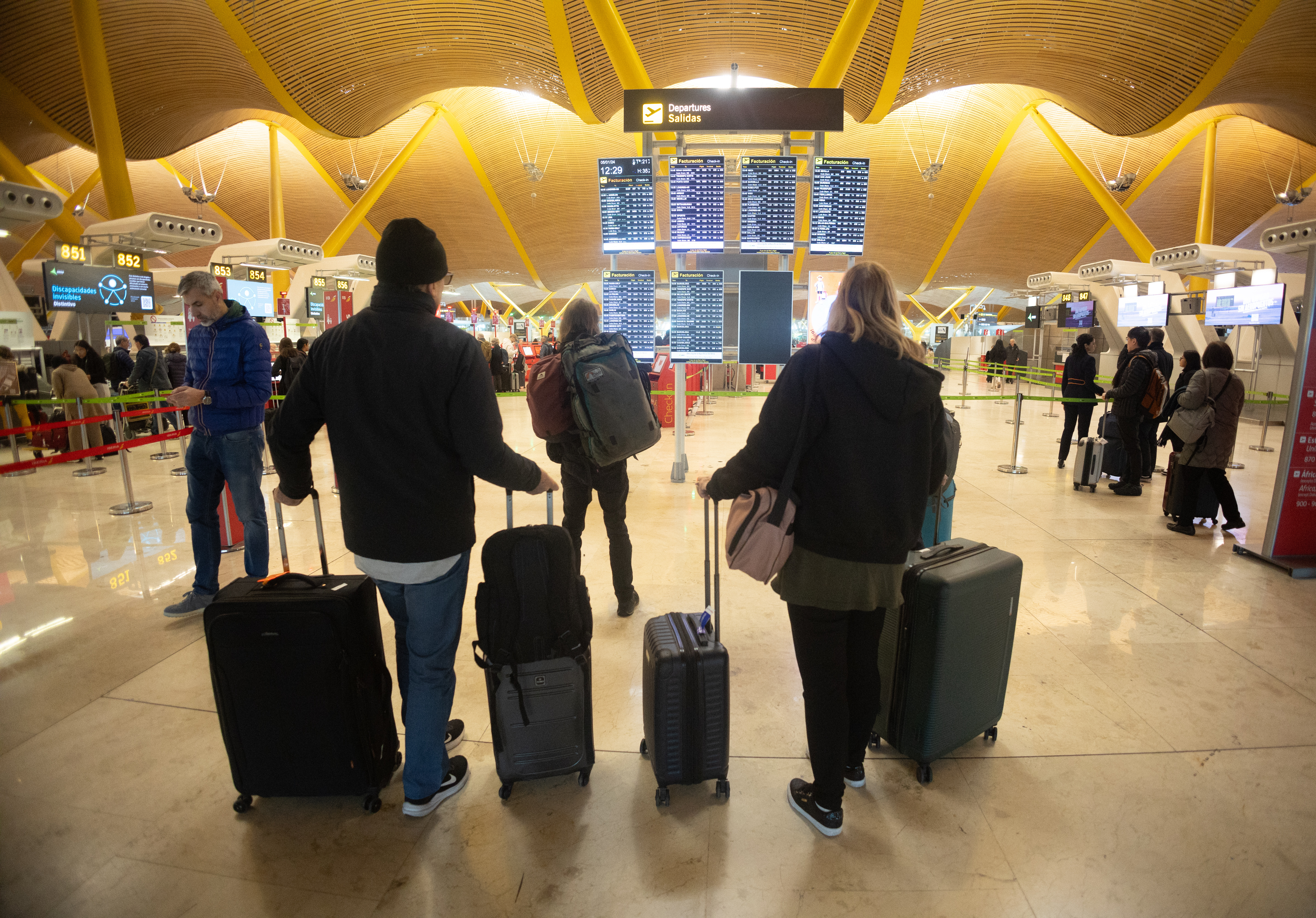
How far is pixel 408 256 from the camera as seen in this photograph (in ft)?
6.68

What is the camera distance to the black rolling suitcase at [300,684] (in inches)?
85.7

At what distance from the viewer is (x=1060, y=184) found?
85.3ft

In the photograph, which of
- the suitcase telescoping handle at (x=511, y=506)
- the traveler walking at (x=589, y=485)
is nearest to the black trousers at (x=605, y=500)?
the traveler walking at (x=589, y=485)

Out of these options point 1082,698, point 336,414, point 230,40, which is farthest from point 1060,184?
point 336,414

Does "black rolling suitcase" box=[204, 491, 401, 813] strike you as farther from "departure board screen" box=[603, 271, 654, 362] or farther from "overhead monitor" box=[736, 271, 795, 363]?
"overhead monitor" box=[736, 271, 795, 363]

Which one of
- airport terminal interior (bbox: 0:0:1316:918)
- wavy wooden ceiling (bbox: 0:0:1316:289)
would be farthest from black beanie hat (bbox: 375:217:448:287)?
wavy wooden ceiling (bbox: 0:0:1316:289)

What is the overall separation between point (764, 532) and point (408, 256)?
4.59 feet

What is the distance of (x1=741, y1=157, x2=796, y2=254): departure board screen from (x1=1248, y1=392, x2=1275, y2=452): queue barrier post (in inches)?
313

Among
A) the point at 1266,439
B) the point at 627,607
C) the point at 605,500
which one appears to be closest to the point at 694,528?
the point at 627,607

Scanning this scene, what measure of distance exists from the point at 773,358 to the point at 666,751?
206 inches

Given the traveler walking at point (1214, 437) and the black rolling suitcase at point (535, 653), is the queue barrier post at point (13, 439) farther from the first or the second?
the traveler walking at point (1214, 437)

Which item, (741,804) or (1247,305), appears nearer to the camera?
(741,804)

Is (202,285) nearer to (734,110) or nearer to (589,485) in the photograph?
(589,485)

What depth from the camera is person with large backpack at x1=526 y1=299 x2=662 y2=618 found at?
3.23 metres
